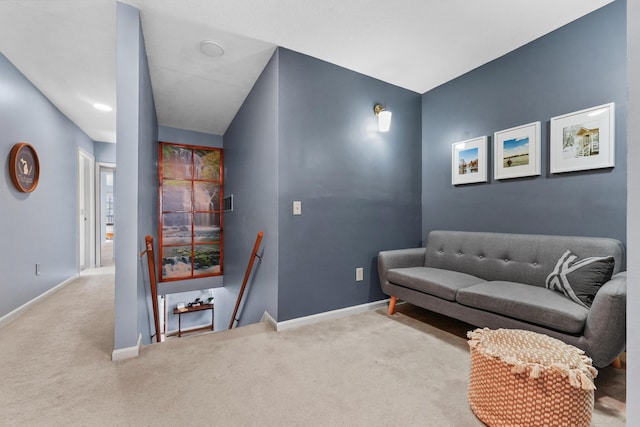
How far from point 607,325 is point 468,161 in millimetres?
1855

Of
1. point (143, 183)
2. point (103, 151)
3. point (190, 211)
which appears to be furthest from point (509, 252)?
point (103, 151)

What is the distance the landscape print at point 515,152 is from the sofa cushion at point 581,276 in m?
0.93

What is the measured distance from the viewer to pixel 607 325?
1387mm

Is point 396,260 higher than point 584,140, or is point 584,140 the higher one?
point 584,140

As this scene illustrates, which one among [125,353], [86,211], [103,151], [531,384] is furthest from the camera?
[103,151]

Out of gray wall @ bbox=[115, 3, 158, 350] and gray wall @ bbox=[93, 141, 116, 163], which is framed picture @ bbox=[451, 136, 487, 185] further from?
gray wall @ bbox=[93, 141, 116, 163]

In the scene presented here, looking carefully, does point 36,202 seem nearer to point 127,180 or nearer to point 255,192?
point 127,180

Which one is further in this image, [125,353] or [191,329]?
[191,329]

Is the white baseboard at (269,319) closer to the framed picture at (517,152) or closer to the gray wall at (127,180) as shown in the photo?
the gray wall at (127,180)

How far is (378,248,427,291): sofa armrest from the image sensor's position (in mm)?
2691

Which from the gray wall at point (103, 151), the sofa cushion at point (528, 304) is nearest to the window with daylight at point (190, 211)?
the gray wall at point (103, 151)

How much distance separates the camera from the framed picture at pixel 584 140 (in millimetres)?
1938

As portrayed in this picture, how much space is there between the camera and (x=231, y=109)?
151 inches

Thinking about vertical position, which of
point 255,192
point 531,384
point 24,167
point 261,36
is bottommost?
point 531,384
